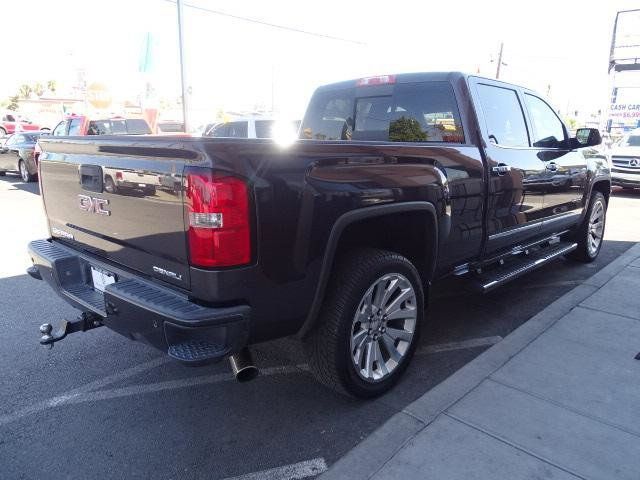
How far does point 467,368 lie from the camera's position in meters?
3.37

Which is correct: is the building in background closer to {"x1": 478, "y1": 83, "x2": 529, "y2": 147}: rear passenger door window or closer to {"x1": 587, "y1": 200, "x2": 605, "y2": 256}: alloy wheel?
{"x1": 587, "y1": 200, "x2": 605, "y2": 256}: alloy wheel

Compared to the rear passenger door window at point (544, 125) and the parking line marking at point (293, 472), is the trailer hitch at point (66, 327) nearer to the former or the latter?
the parking line marking at point (293, 472)

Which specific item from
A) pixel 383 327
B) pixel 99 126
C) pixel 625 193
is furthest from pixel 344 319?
pixel 625 193

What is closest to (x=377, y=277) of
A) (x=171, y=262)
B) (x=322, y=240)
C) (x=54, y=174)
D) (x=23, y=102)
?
(x=322, y=240)

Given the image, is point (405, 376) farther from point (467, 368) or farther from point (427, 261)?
point (427, 261)

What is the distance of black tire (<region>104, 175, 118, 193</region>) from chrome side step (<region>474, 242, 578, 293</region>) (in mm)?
2592

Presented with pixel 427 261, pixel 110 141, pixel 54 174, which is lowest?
pixel 427 261

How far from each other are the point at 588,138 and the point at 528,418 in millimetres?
3316

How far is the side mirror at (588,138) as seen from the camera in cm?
496

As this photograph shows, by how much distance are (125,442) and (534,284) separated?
13.9 ft

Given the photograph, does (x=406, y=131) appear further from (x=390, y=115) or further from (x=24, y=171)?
(x=24, y=171)

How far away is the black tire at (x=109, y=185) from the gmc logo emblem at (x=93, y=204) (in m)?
0.08

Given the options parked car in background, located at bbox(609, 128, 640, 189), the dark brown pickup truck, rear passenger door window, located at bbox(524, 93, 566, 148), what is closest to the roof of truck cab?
the dark brown pickup truck

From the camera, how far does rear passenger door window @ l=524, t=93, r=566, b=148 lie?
4.64 m
